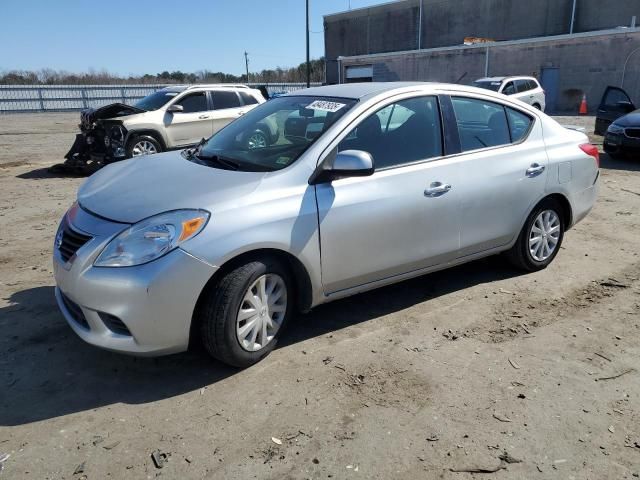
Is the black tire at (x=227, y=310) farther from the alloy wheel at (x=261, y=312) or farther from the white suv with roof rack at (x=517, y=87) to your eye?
the white suv with roof rack at (x=517, y=87)

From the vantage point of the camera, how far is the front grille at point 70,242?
125 inches

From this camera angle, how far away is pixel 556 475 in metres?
2.52

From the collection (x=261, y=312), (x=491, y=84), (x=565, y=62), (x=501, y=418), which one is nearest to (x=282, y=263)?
(x=261, y=312)

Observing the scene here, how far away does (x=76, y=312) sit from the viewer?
3256mm

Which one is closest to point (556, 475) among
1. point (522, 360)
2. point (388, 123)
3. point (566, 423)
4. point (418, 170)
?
point (566, 423)

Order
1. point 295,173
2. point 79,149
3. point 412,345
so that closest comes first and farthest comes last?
point 295,173 < point 412,345 < point 79,149

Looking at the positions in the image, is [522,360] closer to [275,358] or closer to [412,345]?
[412,345]

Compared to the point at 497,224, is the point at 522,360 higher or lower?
lower

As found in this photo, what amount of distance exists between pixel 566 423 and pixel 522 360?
26.7 inches

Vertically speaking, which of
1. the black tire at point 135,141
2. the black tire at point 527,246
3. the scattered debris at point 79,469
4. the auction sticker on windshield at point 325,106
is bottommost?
the scattered debris at point 79,469

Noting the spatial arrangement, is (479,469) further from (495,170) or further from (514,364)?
(495,170)

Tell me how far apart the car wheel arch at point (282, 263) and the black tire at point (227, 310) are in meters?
0.02

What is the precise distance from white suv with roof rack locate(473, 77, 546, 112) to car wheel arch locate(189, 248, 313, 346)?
15912 mm

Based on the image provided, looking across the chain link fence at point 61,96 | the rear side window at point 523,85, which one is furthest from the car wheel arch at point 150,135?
the chain link fence at point 61,96
